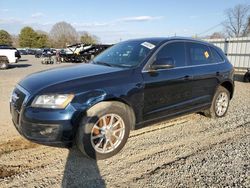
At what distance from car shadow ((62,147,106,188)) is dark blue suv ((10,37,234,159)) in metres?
0.18

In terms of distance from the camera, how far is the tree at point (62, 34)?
71.9 m

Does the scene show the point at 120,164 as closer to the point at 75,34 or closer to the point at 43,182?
the point at 43,182

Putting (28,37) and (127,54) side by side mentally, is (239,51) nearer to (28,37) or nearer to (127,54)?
(127,54)

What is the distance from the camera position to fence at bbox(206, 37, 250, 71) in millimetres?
14305

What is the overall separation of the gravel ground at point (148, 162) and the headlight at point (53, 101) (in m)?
0.87

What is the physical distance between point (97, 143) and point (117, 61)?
1532mm

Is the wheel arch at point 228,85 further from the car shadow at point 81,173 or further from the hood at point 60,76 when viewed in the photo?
the car shadow at point 81,173

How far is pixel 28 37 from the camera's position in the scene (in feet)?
240

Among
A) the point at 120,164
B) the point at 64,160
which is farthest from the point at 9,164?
the point at 120,164

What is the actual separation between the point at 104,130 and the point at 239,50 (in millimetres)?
13319

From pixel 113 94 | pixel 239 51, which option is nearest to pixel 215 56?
pixel 113 94

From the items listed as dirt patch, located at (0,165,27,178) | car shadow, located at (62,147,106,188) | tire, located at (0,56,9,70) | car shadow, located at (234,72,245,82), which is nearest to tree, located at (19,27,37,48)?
tire, located at (0,56,9,70)

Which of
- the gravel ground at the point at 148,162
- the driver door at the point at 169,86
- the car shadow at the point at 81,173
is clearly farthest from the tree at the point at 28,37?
the car shadow at the point at 81,173

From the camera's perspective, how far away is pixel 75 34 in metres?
79.8
